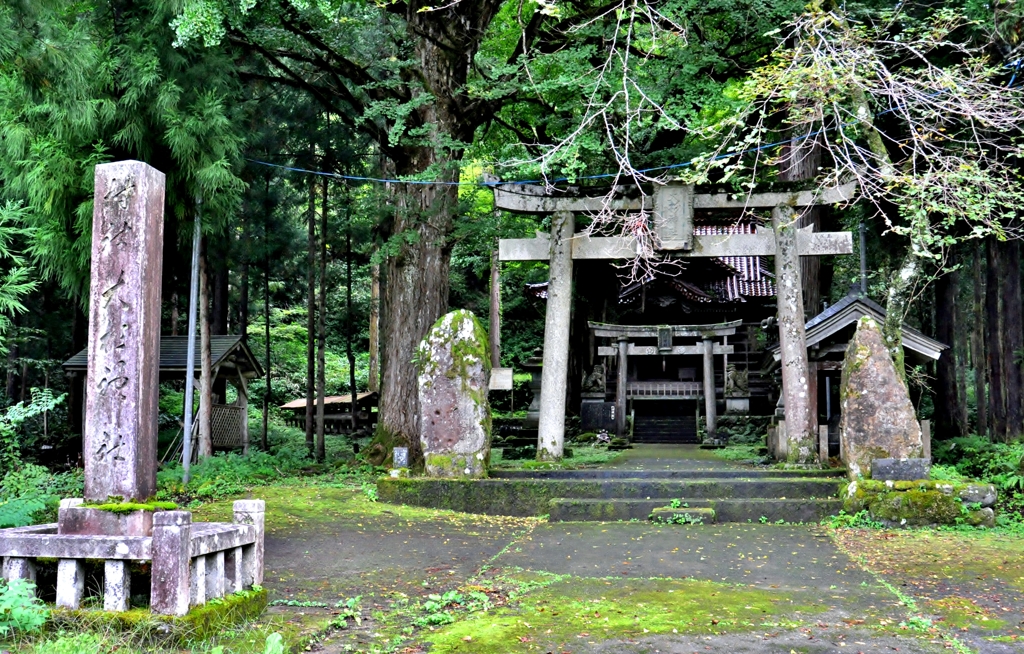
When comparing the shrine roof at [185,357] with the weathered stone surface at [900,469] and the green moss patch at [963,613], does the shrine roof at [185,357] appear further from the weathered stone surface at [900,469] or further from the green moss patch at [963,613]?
the green moss patch at [963,613]

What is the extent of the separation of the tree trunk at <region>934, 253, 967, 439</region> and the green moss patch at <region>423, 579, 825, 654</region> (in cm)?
1478

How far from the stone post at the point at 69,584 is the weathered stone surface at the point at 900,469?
363 inches

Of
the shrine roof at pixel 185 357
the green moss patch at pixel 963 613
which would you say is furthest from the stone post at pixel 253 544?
the shrine roof at pixel 185 357

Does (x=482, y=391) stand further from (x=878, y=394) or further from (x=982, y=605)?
(x=982, y=605)

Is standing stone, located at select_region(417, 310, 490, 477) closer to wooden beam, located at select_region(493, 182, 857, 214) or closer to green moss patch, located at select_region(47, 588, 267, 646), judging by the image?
wooden beam, located at select_region(493, 182, 857, 214)

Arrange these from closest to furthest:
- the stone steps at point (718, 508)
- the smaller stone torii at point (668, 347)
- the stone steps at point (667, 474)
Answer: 1. the stone steps at point (718, 508)
2. the stone steps at point (667, 474)
3. the smaller stone torii at point (668, 347)

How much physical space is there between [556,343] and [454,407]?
2.95m

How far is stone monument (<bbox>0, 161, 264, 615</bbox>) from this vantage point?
5094 mm

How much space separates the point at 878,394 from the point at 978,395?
15.6 meters

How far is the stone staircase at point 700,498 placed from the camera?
419 inches

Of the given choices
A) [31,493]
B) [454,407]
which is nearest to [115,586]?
[31,493]

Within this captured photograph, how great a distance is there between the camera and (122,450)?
5.75 m

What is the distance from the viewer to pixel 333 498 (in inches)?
464

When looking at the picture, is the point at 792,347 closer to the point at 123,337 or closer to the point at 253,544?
the point at 253,544
